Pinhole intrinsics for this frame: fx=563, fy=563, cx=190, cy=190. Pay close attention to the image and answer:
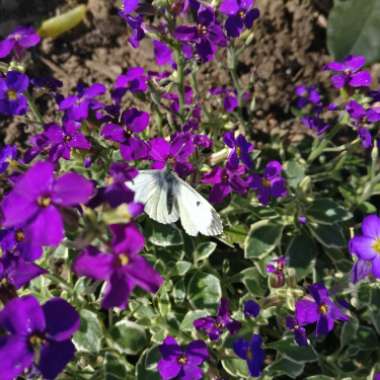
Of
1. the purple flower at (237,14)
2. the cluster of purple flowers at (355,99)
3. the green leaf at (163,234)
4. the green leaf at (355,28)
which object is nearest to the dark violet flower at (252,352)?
the green leaf at (163,234)

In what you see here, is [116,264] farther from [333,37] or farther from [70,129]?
[333,37]

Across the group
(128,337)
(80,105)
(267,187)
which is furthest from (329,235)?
(80,105)

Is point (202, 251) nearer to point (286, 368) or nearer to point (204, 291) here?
point (204, 291)

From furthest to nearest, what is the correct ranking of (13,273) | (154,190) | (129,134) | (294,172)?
(294,172), (129,134), (154,190), (13,273)

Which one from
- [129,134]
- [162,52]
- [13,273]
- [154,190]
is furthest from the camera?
[162,52]

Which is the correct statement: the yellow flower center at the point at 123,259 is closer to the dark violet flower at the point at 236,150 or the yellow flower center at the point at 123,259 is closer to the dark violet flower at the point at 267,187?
the dark violet flower at the point at 236,150

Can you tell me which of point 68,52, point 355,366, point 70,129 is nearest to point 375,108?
point 355,366

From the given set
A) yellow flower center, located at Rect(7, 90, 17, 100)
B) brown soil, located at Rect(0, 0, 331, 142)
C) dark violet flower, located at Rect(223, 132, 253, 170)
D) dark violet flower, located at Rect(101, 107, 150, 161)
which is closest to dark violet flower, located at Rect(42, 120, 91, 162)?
dark violet flower, located at Rect(101, 107, 150, 161)
